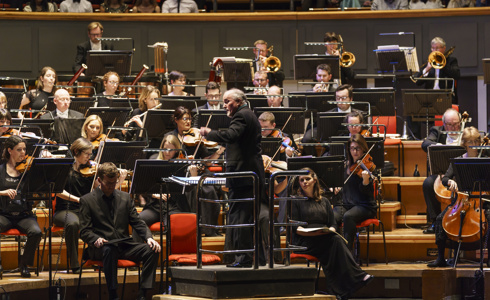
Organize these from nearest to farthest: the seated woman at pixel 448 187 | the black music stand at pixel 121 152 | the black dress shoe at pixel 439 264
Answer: the black music stand at pixel 121 152, the seated woman at pixel 448 187, the black dress shoe at pixel 439 264

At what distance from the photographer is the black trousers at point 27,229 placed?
23.5 ft

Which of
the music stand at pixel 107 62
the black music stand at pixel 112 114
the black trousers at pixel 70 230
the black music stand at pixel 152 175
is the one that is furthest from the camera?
the music stand at pixel 107 62

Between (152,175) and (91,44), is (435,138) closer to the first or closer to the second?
(152,175)

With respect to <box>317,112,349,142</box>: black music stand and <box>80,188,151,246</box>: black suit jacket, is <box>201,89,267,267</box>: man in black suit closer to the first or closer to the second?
<box>80,188,151,246</box>: black suit jacket

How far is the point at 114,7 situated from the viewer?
12930 mm

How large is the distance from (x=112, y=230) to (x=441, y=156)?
3.05 meters

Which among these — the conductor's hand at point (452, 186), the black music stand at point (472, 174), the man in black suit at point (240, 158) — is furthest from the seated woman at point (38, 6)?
the black music stand at point (472, 174)

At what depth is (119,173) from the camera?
7.40 meters

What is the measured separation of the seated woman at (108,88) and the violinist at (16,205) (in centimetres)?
263

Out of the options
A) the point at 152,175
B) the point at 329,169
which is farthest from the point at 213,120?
the point at 152,175

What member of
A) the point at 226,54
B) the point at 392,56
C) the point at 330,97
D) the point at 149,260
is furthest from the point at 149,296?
the point at 226,54

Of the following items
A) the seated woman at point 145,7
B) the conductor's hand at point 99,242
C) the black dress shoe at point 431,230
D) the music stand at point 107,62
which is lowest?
the black dress shoe at point 431,230

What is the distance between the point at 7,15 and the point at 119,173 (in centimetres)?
608

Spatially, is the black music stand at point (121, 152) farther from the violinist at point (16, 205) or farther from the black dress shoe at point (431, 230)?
the black dress shoe at point (431, 230)
